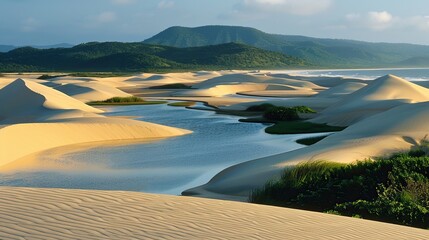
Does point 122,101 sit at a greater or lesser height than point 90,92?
lesser

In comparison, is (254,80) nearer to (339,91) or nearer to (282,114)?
(339,91)

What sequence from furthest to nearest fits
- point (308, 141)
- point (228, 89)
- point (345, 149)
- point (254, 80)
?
point (254, 80) < point (228, 89) < point (308, 141) < point (345, 149)

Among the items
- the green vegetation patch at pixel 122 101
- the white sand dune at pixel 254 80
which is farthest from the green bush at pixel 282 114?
the white sand dune at pixel 254 80

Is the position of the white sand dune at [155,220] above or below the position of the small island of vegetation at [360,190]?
above

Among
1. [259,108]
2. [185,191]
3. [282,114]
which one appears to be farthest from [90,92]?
[185,191]

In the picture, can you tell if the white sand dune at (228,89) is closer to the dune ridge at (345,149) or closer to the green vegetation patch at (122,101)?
the green vegetation patch at (122,101)

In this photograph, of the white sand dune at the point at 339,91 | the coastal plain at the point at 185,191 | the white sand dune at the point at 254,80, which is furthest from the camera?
the white sand dune at the point at 254,80
